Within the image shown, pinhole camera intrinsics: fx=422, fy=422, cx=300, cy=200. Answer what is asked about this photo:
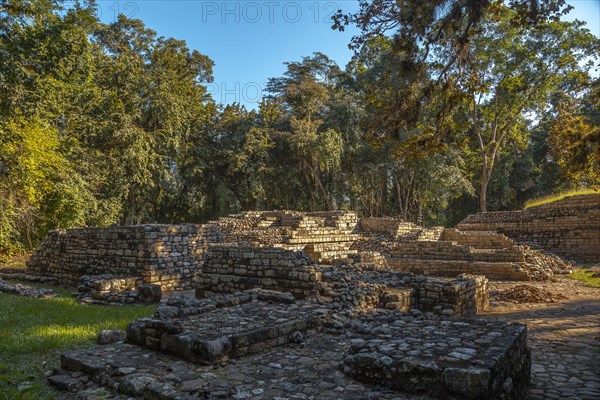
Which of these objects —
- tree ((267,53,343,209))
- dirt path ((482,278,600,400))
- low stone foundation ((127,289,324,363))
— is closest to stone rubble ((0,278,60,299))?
low stone foundation ((127,289,324,363))

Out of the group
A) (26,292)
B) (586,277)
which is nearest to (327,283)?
(26,292)

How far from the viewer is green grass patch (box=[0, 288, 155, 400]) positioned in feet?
14.5

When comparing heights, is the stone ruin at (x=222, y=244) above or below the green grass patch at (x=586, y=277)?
above

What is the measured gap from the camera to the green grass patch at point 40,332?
443 centimetres

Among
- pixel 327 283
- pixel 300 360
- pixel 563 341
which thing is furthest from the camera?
pixel 327 283

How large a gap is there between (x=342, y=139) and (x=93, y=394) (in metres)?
26.0

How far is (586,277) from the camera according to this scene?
50.8ft

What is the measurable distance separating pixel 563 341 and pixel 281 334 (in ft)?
16.6

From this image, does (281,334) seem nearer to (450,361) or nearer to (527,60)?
(450,361)

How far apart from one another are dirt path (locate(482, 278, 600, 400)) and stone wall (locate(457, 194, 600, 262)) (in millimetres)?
9544

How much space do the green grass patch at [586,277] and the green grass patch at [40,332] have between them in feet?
45.6

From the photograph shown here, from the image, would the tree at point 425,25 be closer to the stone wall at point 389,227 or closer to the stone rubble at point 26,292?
the stone rubble at point 26,292

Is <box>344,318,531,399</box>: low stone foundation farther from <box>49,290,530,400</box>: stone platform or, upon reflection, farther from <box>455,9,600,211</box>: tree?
<box>455,9,600,211</box>: tree

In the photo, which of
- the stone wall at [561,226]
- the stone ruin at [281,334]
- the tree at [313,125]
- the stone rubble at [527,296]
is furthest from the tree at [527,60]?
the stone ruin at [281,334]
